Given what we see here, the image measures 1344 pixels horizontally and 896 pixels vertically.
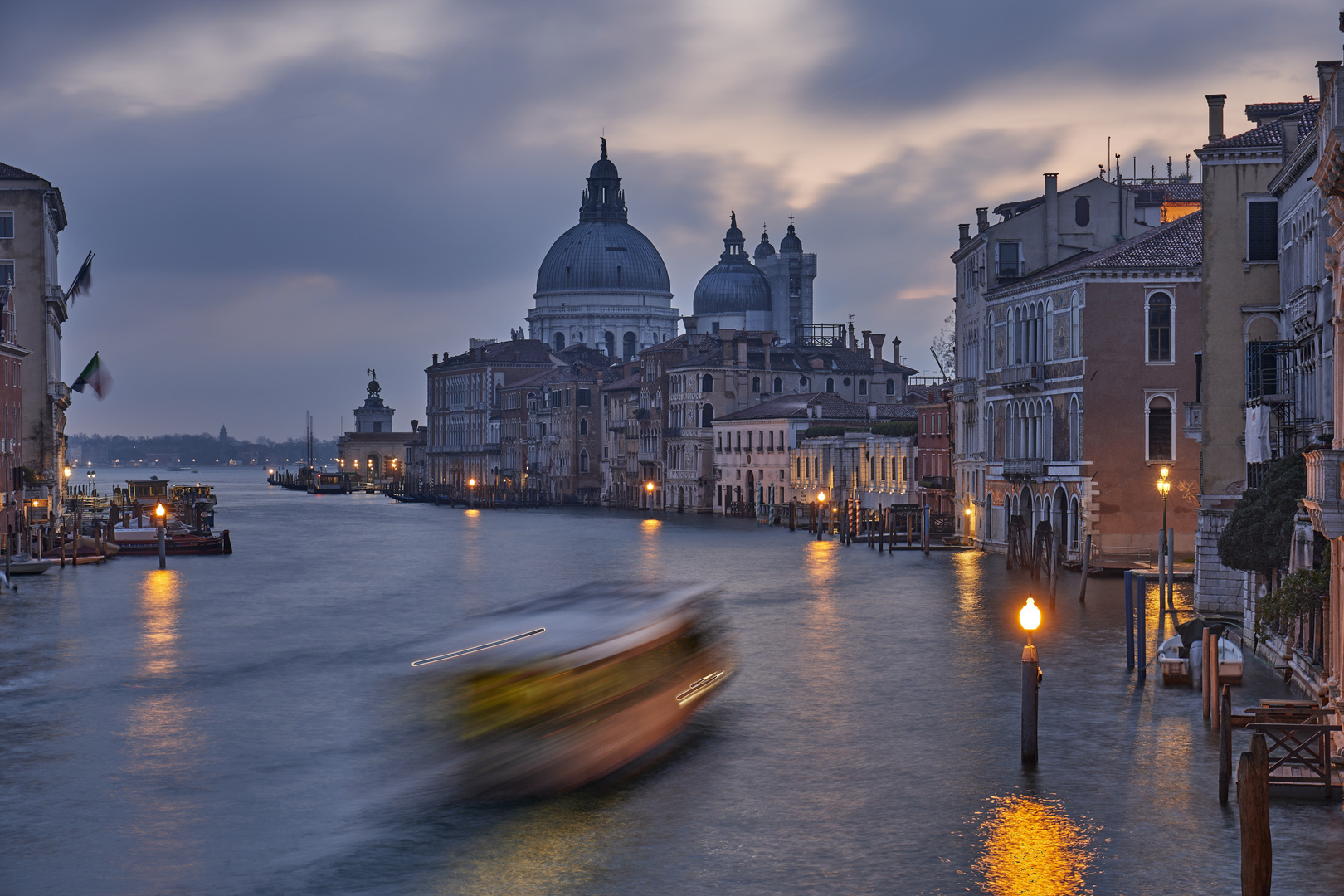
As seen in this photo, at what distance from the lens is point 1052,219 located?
53.4 m

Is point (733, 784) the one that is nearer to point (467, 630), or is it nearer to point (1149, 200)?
point (467, 630)

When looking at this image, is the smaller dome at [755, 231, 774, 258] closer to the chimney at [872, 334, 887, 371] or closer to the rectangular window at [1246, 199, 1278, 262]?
the chimney at [872, 334, 887, 371]

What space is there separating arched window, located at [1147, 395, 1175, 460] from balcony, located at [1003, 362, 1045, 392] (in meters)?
3.69

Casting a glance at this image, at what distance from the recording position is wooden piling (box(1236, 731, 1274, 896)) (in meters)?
11.7

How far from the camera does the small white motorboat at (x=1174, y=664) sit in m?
23.8

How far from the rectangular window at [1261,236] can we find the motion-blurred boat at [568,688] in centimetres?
1482

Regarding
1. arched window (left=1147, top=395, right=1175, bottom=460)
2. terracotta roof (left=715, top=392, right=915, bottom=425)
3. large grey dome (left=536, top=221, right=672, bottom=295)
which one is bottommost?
arched window (left=1147, top=395, right=1175, bottom=460)

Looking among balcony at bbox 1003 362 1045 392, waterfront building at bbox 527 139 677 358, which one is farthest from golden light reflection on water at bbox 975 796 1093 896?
waterfront building at bbox 527 139 677 358

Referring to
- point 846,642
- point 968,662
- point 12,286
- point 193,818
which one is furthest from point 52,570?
point 193,818

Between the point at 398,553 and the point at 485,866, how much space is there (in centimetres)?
5318

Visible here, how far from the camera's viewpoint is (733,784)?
17172 millimetres

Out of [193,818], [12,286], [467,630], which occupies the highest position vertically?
[12,286]

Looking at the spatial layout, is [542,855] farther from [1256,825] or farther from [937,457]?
[937,457]

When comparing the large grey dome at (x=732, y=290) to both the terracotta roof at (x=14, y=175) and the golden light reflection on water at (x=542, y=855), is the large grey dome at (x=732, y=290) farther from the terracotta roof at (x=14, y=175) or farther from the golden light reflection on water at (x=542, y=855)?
the golden light reflection on water at (x=542, y=855)
